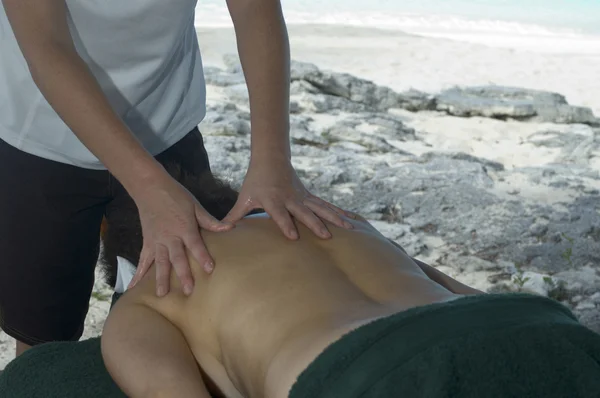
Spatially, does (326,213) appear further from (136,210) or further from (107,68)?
(107,68)

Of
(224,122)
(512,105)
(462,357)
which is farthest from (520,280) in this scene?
(512,105)

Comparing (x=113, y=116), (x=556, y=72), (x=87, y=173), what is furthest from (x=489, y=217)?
(x=556, y=72)

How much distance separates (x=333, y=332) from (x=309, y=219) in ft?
1.21

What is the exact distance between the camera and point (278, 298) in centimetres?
121

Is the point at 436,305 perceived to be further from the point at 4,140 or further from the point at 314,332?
the point at 4,140

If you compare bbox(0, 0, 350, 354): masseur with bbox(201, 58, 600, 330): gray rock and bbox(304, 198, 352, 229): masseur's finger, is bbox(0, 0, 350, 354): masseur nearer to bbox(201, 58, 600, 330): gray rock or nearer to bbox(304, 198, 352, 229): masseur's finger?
bbox(304, 198, 352, 229): masseur's finger

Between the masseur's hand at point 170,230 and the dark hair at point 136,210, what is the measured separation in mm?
250

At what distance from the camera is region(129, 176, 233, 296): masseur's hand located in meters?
1.33

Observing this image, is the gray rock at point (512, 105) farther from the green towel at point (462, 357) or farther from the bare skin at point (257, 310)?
the green towel at point (462, 357)

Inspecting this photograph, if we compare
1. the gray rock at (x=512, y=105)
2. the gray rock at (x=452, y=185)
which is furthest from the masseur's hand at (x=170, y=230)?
the gray rock at (x=512, y=105)

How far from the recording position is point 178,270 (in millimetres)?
1328

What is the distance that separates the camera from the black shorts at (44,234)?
5.78 ft

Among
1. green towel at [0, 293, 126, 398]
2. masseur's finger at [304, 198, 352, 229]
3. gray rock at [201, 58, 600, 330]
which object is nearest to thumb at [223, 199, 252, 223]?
masseur's finger at [304, 198, 352, 229]

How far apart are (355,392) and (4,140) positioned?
1.13 m
